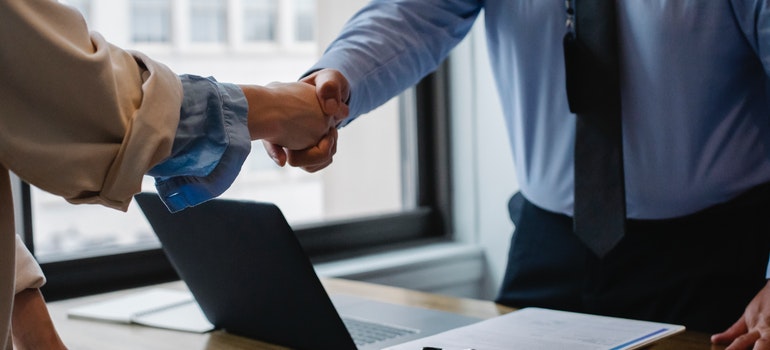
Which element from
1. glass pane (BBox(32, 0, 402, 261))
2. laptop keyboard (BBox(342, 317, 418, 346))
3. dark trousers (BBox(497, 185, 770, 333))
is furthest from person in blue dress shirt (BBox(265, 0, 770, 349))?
glass pane (BBox(32, 0, 402, 261))

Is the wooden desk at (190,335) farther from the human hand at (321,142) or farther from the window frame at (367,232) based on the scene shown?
the window frame at (367,232)

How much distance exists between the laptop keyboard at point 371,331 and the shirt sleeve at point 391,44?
1.13ft

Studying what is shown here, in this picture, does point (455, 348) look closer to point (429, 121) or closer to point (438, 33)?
point (438, 33)

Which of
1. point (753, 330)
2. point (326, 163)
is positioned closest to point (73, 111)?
point (326, 163)

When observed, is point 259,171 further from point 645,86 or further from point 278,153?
point 645,86

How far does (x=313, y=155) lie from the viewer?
1300 millimetres

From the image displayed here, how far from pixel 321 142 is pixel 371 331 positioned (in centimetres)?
29

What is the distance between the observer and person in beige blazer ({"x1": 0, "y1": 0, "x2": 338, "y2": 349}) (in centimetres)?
75

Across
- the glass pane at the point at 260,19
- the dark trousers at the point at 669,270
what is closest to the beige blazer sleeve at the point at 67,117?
the dark trousers at the point at 669,270

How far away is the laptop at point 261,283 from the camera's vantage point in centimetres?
104

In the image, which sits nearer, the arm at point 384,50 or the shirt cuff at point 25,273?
the shirt cuff at point 25,273

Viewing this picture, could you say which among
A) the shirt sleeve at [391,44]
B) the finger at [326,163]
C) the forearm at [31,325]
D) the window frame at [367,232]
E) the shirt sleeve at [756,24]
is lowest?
the window frame at [367,232]

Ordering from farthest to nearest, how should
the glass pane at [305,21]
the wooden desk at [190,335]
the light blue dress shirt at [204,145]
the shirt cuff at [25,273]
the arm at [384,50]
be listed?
the glass pane at [305,21] < the arm at [384,50] < the wooden desk at [190,335] < the shirt cuff at [25,273] < the light blue dress shirt at [204,145]

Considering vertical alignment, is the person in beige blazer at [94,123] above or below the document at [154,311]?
above
